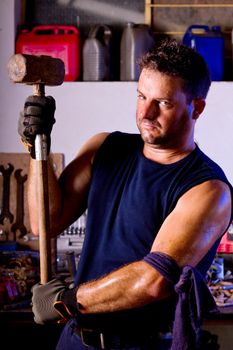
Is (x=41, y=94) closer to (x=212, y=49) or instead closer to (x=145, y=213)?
(x=145, y=213)

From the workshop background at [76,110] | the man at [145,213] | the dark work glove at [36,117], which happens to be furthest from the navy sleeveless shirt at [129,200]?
the workshop background at [76,110]

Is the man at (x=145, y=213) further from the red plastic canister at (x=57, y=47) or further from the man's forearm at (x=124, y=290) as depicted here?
the red plastic canister at (x=57, y=47)

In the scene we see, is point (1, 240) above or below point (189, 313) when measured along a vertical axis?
below

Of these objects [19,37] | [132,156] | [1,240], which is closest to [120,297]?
[132,156]

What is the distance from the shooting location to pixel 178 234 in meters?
1.81

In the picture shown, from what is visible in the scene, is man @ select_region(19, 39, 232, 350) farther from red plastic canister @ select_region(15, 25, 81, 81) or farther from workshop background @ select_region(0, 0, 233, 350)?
red plastic canister @ select_region(15, 25, 81, 81)

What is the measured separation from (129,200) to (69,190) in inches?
9.7

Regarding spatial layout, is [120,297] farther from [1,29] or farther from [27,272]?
[1,29]

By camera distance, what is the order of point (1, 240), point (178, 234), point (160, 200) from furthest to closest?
point (1, 240)
point (160, 200)
point (178, 234)

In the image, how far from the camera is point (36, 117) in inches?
79.4

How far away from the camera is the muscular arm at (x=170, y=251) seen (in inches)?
71.0

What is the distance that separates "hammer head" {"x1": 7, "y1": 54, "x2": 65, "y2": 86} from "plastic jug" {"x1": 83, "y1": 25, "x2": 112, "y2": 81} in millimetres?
1706

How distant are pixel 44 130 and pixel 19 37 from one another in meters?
1.95

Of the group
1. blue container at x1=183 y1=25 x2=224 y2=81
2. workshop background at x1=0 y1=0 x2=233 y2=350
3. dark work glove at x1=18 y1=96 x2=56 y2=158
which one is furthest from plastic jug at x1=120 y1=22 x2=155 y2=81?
dark work glove at x1=18 y1=96 x2=56 y2=158
